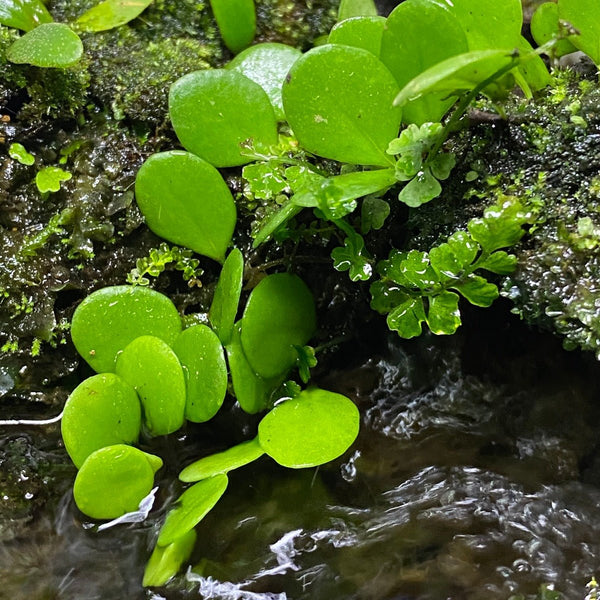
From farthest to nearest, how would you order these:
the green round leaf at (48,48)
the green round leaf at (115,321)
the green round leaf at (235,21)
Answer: the green round leaf at (235,21) → the green round leaf at (48,48) → the green round leaf at (115,321)

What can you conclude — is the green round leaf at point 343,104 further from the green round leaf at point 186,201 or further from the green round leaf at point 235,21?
the green round leaf at point 235,21

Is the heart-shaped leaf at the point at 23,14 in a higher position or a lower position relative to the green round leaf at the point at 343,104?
higher

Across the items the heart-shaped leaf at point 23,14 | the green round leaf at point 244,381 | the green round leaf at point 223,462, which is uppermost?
the heart-shaped leaf at point 23,14

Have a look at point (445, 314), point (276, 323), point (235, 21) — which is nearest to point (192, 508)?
point (276, 323)

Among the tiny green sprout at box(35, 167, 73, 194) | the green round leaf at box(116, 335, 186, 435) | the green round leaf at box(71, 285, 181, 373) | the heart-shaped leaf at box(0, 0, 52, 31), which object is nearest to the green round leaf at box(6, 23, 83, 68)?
the heart-shaped leaf at box(0, 0, 52, 31)

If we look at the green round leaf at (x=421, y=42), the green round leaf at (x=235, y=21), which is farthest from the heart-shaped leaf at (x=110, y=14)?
the green round leaf at (x=421, y=42)

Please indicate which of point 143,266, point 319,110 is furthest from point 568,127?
point 143,266

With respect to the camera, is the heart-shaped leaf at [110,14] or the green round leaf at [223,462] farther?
the heart-shaped leaf at [110,14]

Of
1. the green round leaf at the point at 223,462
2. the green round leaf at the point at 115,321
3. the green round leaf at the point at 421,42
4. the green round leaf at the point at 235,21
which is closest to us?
the green round leaf at the point at 421,42
